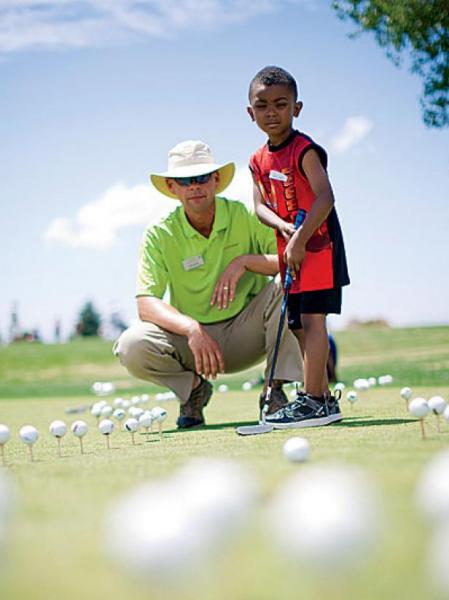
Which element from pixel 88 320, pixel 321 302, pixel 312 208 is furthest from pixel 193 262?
pixel 88 320

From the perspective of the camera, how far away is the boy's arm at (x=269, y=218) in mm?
4770

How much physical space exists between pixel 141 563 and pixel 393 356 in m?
20.6

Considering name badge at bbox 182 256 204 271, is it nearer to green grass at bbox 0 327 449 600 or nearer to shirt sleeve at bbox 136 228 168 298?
shirt sleeve at bbox 136 228 168 298

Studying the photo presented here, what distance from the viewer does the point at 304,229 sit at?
4.51m

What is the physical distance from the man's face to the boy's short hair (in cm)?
123

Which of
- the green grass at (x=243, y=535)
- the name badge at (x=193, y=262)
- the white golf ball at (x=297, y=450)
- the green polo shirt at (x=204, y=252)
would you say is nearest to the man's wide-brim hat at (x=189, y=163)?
the green polo shirt at (x=204, y=252)

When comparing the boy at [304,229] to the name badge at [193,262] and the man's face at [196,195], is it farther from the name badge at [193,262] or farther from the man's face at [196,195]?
the name badge at [193,262]

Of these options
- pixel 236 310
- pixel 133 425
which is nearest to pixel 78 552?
pixel 133 425

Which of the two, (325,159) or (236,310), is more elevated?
(325,159)

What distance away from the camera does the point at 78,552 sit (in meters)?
1.49

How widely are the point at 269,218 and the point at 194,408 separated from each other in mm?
1710

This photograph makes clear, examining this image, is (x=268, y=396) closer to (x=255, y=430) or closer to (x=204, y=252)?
(x=255, y=430)

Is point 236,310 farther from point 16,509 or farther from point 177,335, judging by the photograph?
point 16,509

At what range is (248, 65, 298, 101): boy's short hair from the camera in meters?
4.74
